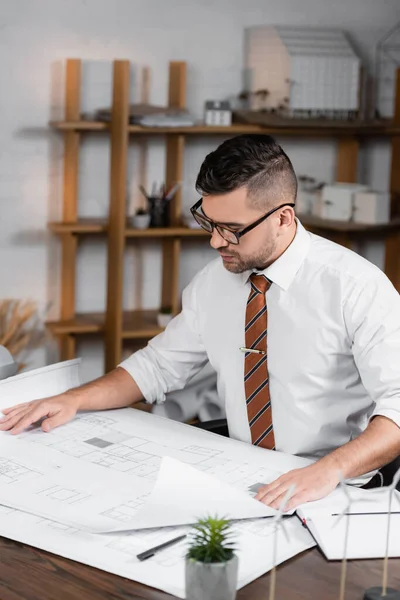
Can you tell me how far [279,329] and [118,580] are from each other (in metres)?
0.95

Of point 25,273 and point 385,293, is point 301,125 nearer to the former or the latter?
point 25,273

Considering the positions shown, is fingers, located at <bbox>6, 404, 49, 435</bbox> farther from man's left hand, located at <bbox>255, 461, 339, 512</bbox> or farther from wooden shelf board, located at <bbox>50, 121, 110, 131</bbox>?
wooden shelf board, located at <bbox>50, 121, 110, 131</bbox>

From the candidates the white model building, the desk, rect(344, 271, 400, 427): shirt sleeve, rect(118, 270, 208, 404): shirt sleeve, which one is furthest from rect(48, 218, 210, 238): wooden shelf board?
the desk

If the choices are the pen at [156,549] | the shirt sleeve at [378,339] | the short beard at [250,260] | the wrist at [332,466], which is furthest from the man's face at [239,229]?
the pen at [156,549]

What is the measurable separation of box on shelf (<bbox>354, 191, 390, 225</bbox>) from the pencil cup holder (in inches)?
37.7

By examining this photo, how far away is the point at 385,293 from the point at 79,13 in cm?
272

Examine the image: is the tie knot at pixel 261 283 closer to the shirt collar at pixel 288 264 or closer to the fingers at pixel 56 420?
the shirt collar at pixel 288 264

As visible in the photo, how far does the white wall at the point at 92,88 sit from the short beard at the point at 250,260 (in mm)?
2310

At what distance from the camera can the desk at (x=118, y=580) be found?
1473 mm

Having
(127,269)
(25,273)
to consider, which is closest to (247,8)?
(127,269)

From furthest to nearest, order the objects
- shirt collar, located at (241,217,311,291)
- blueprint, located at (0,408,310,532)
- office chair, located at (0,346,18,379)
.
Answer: office chair, located at (0,346,18,379) < shirt collar, located at (241,217,311,291) < blueprint, located at (0,408,310,532)

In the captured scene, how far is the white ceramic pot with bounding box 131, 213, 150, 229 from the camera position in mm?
4438

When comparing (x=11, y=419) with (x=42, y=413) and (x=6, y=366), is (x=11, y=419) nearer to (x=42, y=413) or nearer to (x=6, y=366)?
(x=42, y=413)

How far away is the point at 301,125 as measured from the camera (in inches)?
183
